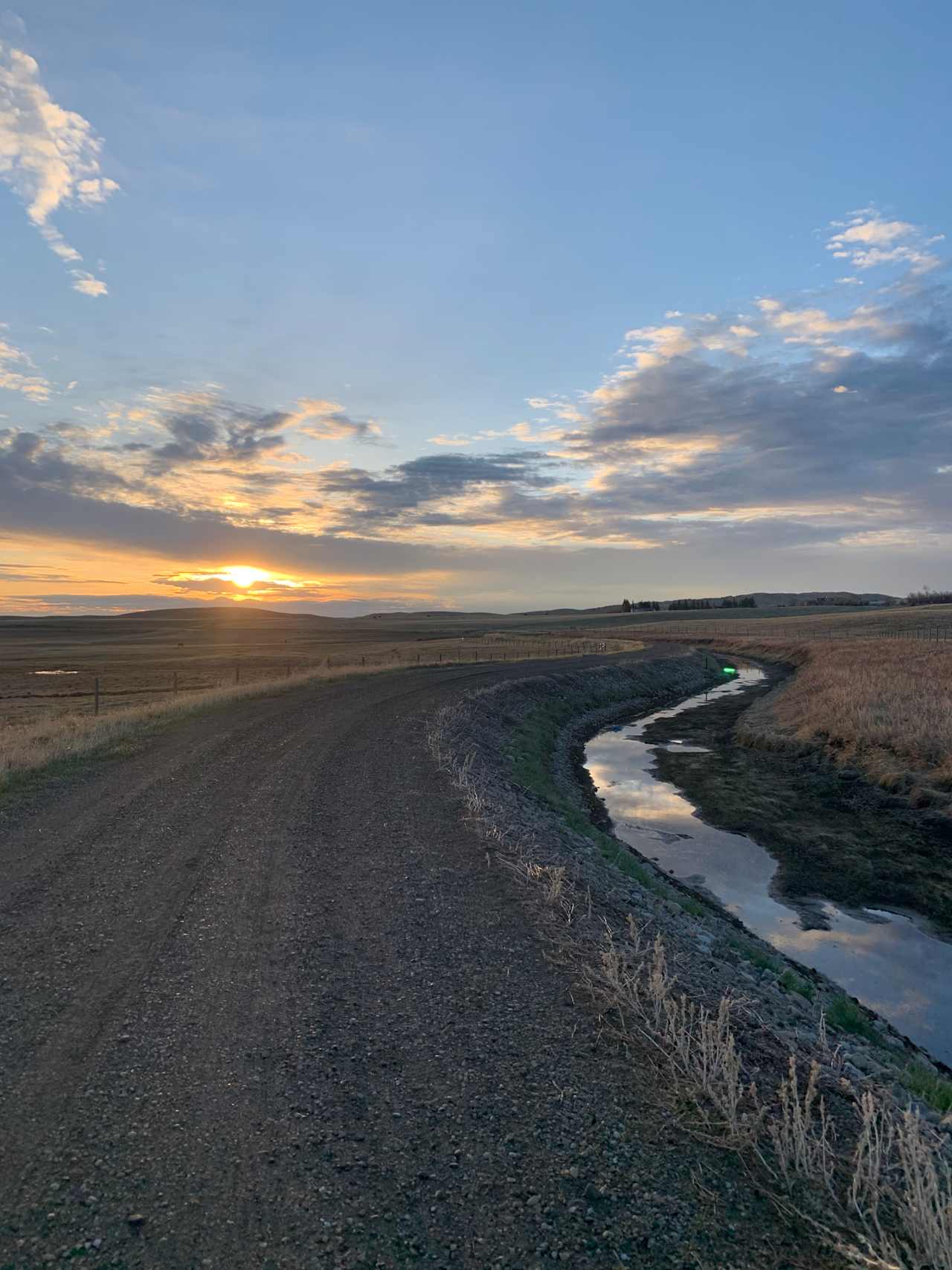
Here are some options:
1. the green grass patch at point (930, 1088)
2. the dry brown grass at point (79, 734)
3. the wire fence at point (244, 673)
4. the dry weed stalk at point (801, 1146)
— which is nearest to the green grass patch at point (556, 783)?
the green grass patch at point (930, 1088)

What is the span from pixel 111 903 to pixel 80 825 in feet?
11.9

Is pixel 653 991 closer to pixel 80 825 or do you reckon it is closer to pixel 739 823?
pixel 80 825

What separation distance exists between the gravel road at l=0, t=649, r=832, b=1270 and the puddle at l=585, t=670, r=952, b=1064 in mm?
5228

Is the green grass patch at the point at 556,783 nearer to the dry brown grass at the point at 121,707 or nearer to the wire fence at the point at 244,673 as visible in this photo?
the dry brown grass at the point at 121,707

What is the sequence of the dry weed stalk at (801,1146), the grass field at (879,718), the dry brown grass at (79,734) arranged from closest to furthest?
the dry weed stalk at (801,1146) < the dry brown grass at (79,734) < the grass field at (879,718)

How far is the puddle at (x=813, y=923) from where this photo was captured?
31.6 feet

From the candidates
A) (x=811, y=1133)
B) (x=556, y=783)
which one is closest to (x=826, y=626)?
(x=556, y=783)

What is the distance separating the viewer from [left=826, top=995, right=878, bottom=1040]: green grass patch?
7.95m

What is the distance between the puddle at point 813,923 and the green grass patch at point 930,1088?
1908 millimetres

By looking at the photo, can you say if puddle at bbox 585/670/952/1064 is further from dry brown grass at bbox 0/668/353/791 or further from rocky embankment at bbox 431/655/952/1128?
dry brown grass at bbox 0/668/353/791

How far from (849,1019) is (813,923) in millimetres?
4258

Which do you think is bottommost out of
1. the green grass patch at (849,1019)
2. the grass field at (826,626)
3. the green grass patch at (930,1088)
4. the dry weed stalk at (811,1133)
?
the green grass patch at (849,1019)

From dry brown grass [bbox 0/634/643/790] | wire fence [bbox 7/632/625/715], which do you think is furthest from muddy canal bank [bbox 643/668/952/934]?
wire fence [bbox 7/632/625/715]

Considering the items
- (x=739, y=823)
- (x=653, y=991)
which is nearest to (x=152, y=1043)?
(x=653, y=991)
